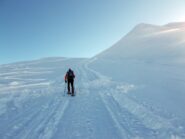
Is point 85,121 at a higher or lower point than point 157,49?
lower

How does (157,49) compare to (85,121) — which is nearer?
(85,121)

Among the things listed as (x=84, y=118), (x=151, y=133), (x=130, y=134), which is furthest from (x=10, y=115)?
(x=151, y=133)

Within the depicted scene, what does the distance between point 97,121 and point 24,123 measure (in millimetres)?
3059

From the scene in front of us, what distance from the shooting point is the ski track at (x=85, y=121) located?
665cm

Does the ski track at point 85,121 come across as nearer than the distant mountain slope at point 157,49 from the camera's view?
Yes

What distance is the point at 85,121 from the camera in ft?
26.3

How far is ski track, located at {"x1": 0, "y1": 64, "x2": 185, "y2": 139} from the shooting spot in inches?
262

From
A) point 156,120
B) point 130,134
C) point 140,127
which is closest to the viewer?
point 130,134

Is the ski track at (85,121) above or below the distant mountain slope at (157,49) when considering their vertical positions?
below

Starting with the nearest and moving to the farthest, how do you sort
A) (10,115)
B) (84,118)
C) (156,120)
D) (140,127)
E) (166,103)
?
(140,127) < (156,120) < (84,118) < (10,115) < (166,103)

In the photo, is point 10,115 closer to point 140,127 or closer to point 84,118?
point 84,118

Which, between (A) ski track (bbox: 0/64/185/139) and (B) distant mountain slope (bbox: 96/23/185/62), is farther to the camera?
(B) distant mountain slope (bbox: 96/23/185/62)

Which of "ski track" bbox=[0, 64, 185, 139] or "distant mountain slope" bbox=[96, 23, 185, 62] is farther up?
"distant mountain slope" bbox=[96, 23, 185, 62]

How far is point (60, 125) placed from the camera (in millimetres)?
7570
